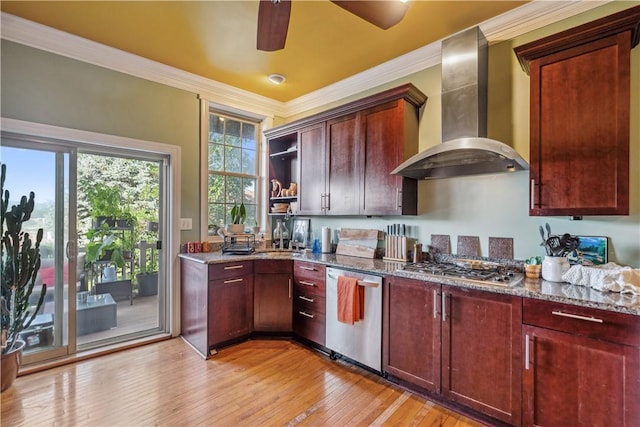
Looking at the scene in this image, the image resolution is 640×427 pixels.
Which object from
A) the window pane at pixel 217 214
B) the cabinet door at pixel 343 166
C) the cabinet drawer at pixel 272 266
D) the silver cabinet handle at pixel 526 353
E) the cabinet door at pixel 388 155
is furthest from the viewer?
the window pane at pixel 217 214

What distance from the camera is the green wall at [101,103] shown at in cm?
247

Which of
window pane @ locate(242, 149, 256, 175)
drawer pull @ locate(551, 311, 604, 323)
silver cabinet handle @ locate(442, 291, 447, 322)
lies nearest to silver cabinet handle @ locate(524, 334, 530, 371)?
drawer pull @ locate(551, 311, 604, 323)

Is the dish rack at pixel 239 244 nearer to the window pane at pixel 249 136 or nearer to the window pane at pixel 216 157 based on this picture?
the window pane at pixel 216 157

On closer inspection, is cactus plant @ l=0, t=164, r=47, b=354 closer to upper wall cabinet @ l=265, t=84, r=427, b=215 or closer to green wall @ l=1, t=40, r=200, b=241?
green wall @ l=1, t=40, r=200, b=241

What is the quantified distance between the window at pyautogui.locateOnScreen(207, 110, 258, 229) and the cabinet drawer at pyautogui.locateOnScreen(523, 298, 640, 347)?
3236 millimetres

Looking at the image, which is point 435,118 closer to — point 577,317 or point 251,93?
point 577,317

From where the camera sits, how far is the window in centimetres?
372

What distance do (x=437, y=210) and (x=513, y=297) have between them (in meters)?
1.13

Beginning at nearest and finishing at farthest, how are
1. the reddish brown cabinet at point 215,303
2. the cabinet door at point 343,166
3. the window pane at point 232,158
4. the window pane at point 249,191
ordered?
the reddish brown cabinet at point 215,303
the cabinet door at point 343,166
the window pane at point 232,158
the window pane at point 249,191

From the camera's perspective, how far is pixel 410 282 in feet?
7.39

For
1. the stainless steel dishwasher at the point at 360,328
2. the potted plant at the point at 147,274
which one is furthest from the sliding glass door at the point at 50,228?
the stainless steel dishwasher at the point at 360,328

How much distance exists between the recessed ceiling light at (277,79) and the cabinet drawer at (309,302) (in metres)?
2.41

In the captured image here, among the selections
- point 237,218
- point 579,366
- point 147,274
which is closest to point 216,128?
point 237,218

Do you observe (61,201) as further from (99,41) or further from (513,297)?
(513,297)
